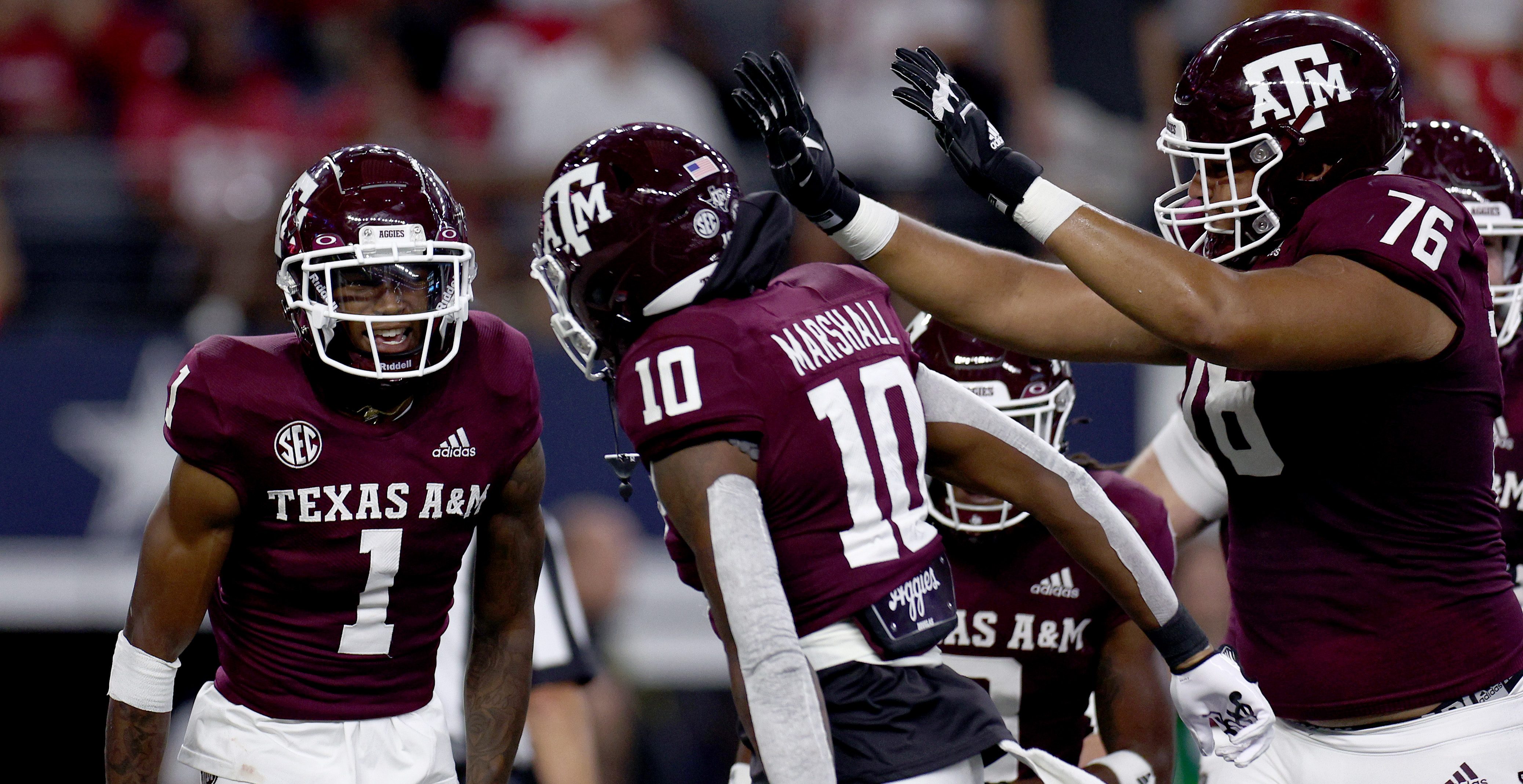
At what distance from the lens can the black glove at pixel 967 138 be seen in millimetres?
2578

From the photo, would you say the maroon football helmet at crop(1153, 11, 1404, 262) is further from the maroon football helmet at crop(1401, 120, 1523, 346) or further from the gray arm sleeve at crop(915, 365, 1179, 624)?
the maroon football helmet at crop(1401, 120, 1523, 346)

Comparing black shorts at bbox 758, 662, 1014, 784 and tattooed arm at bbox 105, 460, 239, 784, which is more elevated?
tattooed arm at bbox 105, 460, 239, 784

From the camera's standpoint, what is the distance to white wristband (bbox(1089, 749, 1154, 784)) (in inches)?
120

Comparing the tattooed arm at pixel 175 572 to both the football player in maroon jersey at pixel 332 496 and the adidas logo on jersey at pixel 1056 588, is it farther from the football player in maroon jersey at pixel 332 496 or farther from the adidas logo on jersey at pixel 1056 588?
the adidas logo on jersey at pixel 1056 588

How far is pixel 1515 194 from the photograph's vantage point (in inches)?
139

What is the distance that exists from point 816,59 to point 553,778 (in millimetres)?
3870

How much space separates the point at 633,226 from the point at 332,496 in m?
0.78

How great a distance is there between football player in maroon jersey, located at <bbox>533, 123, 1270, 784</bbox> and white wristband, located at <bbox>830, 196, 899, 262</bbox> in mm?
56

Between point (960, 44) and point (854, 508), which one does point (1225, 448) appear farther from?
point (960, 44)

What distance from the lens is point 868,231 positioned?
2.67m

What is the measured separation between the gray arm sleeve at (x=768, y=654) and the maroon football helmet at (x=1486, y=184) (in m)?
1.95

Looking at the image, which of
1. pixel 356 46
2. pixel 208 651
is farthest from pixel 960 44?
pixel 208 651

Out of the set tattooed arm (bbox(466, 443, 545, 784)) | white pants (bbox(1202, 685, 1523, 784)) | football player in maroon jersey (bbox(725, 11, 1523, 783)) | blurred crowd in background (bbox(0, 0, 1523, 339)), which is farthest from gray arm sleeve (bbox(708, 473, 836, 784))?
blurred crowd in background (bbox(0, 0, 1523, 339))

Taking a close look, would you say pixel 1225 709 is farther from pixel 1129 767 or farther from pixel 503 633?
pixel 503 633
